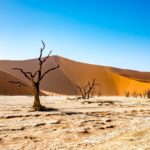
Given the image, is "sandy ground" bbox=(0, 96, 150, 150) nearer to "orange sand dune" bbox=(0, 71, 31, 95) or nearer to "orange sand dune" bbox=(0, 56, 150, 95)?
"orange sand dune" bbox=(0, 71, 31, 95)

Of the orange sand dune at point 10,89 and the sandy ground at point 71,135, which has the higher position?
the orange sand dune at point 10,89

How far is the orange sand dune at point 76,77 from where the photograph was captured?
323 feet

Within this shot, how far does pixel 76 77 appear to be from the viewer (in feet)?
364

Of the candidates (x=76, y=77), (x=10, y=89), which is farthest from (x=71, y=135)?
(x=76, y=77)

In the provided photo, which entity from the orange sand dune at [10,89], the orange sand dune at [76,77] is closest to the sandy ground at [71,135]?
the orange sand dune at [10,89]

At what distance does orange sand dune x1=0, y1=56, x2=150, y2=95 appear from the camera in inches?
3880

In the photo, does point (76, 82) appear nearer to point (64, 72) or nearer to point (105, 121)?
point (64, 72)

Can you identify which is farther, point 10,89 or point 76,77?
point 76,77

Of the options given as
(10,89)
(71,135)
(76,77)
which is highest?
(76,77)

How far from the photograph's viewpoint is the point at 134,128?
45.7 feet

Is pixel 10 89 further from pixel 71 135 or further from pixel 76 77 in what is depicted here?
pixel 71 135

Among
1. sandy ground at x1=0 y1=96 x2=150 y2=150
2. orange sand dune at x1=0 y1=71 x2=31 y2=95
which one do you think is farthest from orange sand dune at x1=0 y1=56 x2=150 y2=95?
sandy ground at x1=0 y1=96 x2=150 y2=150

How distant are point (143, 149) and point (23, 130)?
5.34 metres

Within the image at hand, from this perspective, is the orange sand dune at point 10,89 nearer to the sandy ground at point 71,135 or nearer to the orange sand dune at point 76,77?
the orange sand dune at point 76,77
